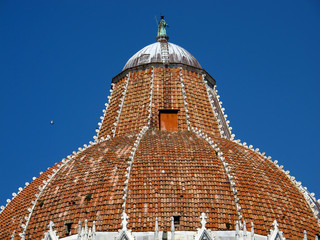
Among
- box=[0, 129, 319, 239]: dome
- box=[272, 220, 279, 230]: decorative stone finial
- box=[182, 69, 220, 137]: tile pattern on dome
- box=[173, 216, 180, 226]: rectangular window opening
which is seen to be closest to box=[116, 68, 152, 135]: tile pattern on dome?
box=[182, 69, 220, 137]: tile pattern on dome

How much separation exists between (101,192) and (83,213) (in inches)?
→ 73.4

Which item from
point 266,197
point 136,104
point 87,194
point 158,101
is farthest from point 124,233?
point 136,104

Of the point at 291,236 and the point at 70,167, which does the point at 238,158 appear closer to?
the point at 291,236

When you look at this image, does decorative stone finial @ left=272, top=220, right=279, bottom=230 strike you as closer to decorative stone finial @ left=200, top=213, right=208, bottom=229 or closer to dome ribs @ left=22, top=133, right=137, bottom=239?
decorative stone finial @ left=200, top=213, right=208, bottom=229

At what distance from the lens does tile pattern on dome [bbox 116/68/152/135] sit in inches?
2899

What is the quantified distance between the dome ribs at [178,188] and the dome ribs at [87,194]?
39.4 inches

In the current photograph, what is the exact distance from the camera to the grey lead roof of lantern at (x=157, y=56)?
78.9m

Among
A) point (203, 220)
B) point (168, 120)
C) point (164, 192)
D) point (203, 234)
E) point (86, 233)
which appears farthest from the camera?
point (168, 120)

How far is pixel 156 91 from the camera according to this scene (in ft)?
249

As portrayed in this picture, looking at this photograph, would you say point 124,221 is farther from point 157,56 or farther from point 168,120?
point 157,56

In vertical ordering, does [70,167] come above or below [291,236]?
above

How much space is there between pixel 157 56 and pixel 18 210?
61.4ft

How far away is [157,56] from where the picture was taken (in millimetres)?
79062

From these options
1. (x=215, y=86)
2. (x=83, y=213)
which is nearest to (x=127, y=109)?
(x=215, y=86)
